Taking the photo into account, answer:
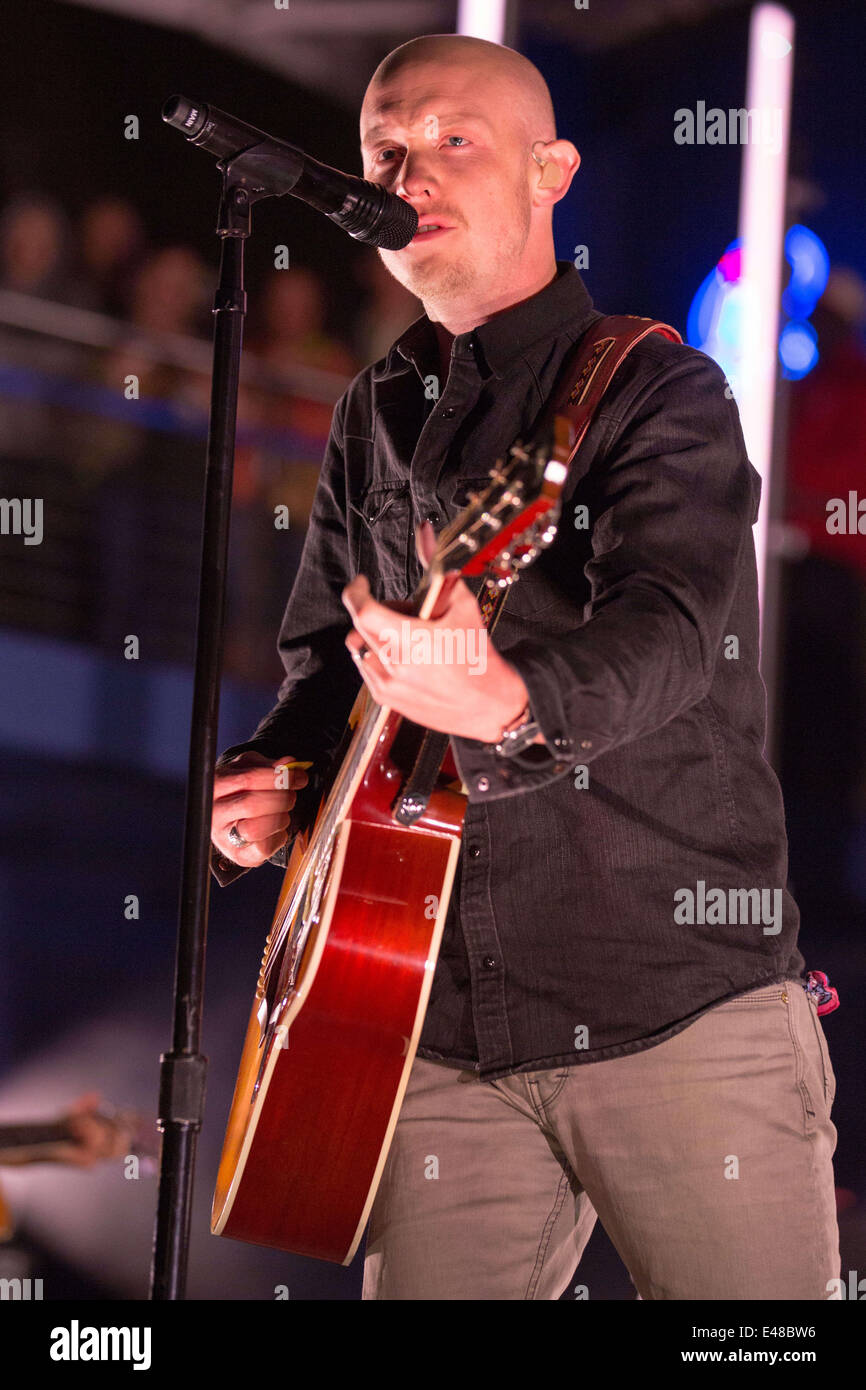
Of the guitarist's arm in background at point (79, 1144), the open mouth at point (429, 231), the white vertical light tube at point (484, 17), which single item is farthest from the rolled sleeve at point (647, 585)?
the guitarist's arm in background at point (79, 1144)

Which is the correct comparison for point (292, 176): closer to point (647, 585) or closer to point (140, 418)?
point (647, 585)

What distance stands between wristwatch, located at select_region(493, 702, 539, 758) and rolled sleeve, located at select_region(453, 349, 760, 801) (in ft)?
0.04

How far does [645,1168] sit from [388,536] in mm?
908

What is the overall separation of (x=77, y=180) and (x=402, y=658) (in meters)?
4.10

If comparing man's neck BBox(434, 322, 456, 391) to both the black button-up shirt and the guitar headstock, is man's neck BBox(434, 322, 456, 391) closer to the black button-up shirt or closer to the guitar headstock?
the black button-up shirt

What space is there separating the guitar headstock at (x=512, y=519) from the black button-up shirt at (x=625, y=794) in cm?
20

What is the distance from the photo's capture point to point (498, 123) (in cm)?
183

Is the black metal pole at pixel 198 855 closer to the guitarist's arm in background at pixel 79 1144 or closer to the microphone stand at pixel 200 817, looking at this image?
the microphone stand at pixel 200 817

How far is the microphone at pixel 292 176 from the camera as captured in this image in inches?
57.2

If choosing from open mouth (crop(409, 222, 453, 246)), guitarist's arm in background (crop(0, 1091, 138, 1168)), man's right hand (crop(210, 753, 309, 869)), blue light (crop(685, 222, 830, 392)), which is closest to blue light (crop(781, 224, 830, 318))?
blue light (crop(685, 222, 830, 392))

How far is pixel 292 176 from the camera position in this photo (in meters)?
1.51

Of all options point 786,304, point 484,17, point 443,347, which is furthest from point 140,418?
point 443,347
